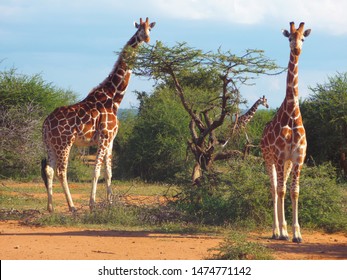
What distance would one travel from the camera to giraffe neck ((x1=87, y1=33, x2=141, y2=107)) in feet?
43.0

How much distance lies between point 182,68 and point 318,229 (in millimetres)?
3810

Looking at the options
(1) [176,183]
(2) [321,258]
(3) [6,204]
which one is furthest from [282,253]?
(3) [6,204]

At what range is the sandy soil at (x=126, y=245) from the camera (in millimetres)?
8648

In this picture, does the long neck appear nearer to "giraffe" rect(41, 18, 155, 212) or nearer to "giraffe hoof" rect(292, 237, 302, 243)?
"giraffe hoof" rect(292, 237, 302, 243)

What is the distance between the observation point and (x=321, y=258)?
8.66 meters

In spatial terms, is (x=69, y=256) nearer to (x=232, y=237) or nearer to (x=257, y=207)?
(x=232, y=237)

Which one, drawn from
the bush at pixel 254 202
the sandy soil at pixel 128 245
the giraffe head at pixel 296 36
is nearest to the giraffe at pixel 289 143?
the giraffe head at pixel 296 36

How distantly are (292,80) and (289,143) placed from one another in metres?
1.01

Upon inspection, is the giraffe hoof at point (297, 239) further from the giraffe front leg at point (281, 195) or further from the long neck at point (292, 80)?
the long neck at point (292, 80)

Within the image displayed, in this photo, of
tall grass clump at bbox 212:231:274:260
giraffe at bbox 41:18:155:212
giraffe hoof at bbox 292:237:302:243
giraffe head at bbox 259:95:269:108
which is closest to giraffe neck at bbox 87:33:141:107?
giraffe at bbox 41:18:155:212

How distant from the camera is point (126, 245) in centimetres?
940

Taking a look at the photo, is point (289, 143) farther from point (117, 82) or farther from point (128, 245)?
point (117, 82)

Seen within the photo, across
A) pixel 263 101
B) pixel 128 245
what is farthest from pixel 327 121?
pixel 128 245

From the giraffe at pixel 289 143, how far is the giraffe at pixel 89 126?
128 inches
